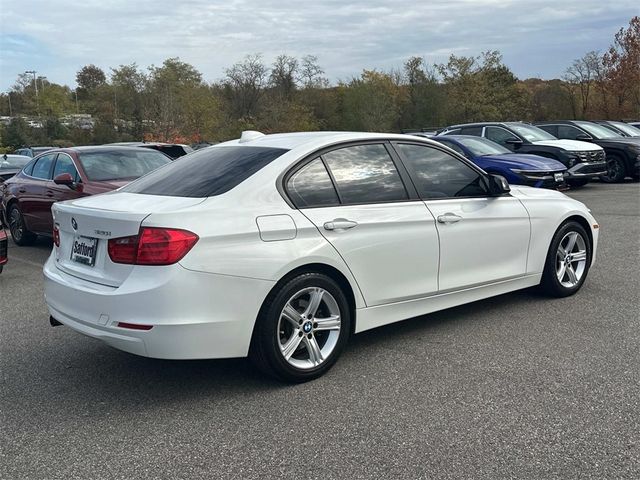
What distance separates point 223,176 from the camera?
4.07 meters

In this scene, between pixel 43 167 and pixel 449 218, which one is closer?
pixel 449 218

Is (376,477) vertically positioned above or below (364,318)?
below

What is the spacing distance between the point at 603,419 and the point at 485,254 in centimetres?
185

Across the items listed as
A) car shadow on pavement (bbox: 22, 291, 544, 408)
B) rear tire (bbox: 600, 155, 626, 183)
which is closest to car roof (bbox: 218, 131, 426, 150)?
car shadow on pavement (bbox: 22, 291, 544, 408)

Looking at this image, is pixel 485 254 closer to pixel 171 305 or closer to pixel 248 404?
pixel 248 404

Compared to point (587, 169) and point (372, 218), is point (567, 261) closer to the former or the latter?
point (372, 218)

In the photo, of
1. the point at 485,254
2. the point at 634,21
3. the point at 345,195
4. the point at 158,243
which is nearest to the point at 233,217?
the point at 158,243

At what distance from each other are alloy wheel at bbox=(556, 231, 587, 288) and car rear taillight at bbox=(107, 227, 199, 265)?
11.7 ft

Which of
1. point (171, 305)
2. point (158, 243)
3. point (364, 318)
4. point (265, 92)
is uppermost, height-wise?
point (265, 92)

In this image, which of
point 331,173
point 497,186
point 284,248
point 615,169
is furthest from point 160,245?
point 615,169

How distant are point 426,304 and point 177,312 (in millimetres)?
1948

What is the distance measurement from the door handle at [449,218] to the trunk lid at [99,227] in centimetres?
183

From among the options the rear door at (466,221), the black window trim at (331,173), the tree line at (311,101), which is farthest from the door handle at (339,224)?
the tree line at (311,101)

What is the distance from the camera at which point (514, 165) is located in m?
12.2
